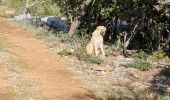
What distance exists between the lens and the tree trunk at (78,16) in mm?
20406

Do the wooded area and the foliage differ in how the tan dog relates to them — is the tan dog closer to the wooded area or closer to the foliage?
the wooded area

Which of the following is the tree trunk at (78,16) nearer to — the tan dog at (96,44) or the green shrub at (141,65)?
the tan dog at (96,44)

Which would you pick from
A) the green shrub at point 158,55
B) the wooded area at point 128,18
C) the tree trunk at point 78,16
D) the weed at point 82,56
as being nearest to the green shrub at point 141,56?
the green shrub at point 158,55

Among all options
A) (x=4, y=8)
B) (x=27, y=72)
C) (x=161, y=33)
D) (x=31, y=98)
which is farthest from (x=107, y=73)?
(x=4, y=8)

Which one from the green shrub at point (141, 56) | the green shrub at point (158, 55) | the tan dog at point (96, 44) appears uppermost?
the tan dog at point (96, 44)

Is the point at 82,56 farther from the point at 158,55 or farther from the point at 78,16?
the point at 78,16

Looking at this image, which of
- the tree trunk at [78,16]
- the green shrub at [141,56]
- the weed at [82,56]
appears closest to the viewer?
the weed at [82,56]

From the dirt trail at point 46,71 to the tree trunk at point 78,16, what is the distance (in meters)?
1.60

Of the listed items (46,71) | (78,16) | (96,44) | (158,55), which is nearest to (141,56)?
(158,55)

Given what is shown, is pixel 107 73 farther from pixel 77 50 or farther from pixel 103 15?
pixel 103 15

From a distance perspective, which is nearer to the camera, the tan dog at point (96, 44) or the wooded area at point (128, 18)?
the tan dog at point (96, 44)

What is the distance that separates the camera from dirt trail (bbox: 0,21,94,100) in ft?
37.1

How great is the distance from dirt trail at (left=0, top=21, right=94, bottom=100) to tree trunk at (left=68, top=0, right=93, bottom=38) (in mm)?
1604

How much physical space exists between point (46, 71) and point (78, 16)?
758 cm
